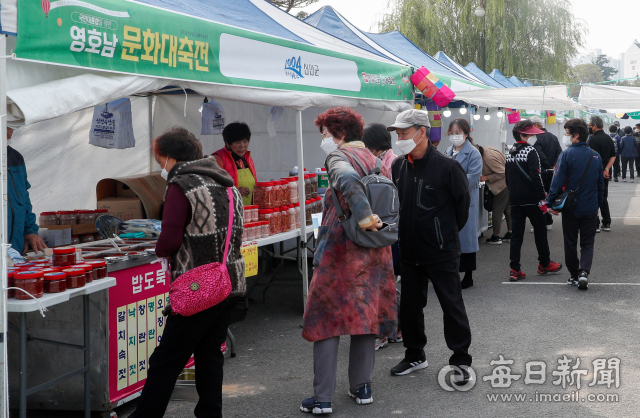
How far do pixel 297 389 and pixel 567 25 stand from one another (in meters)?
26.4

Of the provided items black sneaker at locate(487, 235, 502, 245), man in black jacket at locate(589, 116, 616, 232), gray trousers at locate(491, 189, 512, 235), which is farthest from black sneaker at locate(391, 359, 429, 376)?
man in black jacket at locate(589, 116, 616, 232)

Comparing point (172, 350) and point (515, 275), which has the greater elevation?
point (172, 350)

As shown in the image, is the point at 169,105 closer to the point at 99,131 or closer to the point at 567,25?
the point at 99,131

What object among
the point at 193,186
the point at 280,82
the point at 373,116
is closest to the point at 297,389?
the point at 193,186

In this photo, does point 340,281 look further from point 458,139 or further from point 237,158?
point 458,139

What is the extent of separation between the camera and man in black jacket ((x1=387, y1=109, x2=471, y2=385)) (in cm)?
427

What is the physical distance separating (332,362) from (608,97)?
25.8ft

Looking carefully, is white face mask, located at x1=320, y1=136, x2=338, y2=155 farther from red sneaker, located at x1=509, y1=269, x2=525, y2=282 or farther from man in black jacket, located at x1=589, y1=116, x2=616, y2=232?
man in black jacket, located at x1=589, y1=116, x2=616, y2=232

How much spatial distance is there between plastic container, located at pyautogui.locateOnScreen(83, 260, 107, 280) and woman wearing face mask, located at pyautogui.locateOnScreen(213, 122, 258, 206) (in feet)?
7.76

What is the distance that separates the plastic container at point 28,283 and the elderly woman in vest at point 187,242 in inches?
24.0

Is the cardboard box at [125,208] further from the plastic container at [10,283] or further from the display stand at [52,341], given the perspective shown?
the plastic container at [10,283]

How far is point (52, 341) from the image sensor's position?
3.64 m

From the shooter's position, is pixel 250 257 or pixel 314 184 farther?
pixel 314 184

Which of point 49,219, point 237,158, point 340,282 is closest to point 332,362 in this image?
point 340,282
